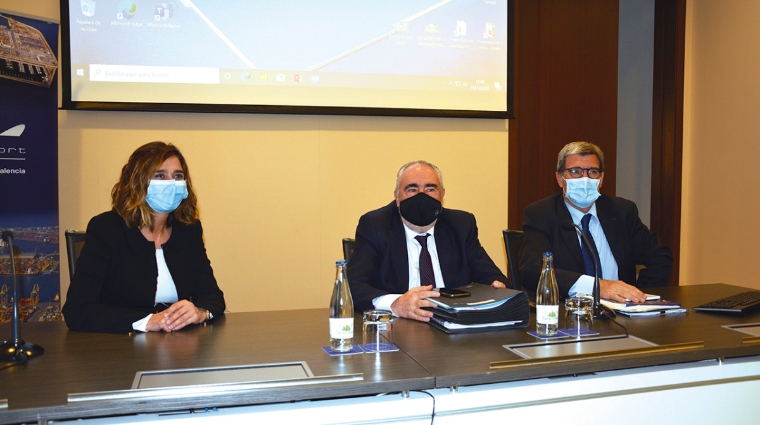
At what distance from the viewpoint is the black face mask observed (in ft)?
8.59

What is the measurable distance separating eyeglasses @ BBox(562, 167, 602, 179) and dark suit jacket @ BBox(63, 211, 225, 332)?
1.70 m

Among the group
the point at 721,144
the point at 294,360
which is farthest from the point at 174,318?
the point at 721,144

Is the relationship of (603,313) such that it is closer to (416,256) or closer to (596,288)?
(596,288)

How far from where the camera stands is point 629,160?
6184 mm

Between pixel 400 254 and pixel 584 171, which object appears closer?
pixel 400 254

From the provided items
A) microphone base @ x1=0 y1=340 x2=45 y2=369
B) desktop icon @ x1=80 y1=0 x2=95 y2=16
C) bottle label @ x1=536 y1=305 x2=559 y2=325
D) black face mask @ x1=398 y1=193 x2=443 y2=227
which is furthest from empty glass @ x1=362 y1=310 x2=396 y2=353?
desktop icon @ x1=80 y1=0 x2=95 y2=16

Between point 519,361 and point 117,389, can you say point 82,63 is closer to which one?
point 117,389

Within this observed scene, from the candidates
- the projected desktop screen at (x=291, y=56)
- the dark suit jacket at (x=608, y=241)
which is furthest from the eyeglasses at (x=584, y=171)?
the projected desktop screen at (x=291, y=56)

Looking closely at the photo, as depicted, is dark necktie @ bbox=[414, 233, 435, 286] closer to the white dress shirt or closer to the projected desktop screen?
the white dress shirt

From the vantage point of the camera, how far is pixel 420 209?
2.62 m

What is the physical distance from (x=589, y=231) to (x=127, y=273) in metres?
2.07

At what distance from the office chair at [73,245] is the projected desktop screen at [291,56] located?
1.50 meters

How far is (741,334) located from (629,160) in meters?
4.47

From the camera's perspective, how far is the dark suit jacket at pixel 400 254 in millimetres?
2646
